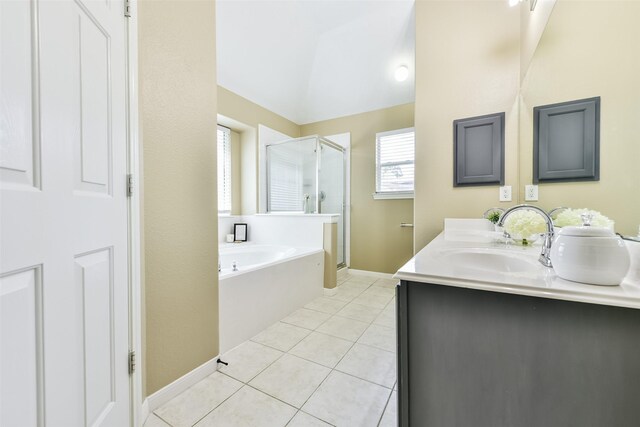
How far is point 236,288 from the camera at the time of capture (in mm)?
1795

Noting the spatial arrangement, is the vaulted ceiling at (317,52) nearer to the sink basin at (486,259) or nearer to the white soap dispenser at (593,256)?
the sink basin at (486,259)

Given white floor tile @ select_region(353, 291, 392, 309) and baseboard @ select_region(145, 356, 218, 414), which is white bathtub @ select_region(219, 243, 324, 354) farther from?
white floor tile @ select_region(353, 291, 392, 309)

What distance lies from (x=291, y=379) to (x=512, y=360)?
3.94 ft

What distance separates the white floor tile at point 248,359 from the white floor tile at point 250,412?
17 centimetres

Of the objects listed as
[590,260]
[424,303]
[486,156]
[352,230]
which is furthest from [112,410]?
[352,230]

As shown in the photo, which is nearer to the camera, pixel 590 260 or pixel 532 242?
pixel 590 260

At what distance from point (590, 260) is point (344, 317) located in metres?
1.95

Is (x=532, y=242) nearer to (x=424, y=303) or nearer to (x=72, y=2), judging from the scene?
(x=424, y=303)

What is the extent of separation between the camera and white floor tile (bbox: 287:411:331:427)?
1.13 m

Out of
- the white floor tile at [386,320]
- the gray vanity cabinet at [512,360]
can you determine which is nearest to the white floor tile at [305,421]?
the gray vanity cabinet at [512,360]

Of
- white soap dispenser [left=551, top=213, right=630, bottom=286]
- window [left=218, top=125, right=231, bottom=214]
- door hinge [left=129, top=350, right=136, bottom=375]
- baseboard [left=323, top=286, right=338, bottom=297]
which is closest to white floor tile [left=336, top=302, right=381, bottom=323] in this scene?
baseboard [left=323, top=286, right=338, bottom=297]

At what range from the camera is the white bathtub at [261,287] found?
174cm

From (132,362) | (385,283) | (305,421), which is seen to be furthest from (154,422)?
(385,283)

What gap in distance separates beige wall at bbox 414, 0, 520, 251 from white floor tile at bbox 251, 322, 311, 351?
1.27 m
